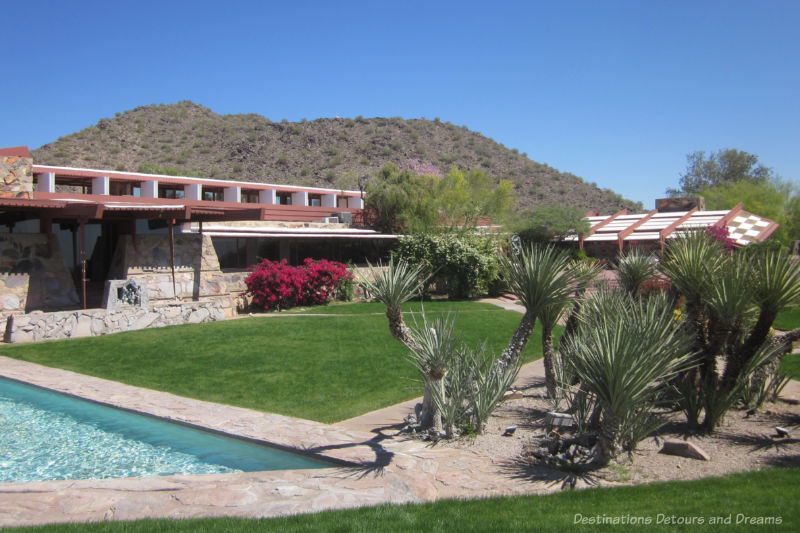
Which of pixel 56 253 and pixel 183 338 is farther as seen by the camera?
pixel 56 253

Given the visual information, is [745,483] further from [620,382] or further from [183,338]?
[183,338]

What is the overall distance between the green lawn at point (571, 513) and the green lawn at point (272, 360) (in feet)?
10.8

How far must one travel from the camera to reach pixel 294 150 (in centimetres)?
5809

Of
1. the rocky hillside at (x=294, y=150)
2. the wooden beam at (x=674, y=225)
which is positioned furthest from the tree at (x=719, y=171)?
the wooden beam at (x=674, y=225)

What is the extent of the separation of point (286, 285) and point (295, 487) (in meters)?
14.4

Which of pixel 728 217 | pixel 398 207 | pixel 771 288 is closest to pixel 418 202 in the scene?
pixel 398 207

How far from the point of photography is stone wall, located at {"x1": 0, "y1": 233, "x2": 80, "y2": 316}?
15.2m

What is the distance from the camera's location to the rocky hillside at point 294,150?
168ft

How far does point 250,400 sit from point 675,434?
5838mm

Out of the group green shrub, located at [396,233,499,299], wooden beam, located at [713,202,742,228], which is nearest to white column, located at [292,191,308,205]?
green shrub, located at [396,233,499,299]

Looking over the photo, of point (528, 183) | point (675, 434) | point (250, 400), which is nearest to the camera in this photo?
point (675, 434)

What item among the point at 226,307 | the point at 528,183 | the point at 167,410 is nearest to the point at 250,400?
the point at 167,410

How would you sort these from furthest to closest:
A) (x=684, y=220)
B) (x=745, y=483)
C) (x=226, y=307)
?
(x=684, y=220) → (x=226, y=307) → (x=745, y=483)

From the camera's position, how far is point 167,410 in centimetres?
868
